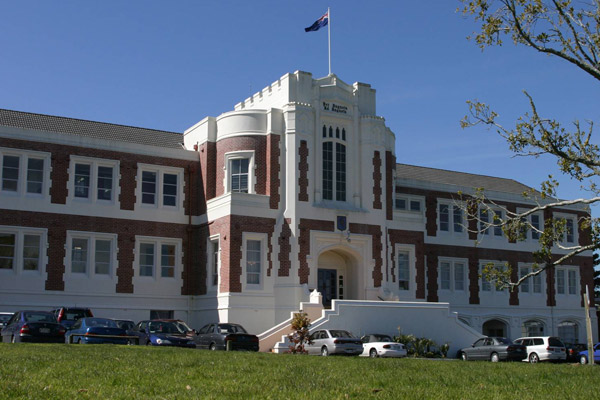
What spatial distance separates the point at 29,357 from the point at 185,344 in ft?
41.1

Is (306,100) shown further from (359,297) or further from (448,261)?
(448,261)

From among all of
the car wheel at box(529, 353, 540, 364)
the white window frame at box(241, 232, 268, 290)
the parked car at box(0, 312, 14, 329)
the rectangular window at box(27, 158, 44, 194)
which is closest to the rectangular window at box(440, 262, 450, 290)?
the car wheel at box(529, 353, 540, 364)

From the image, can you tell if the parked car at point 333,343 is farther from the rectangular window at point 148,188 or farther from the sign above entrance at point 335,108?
the sign above entrance at point 335,108

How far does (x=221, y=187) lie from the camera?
37.8m

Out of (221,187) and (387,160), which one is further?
(387,160)

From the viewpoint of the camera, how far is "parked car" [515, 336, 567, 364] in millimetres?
33562

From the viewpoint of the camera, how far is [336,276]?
38.8 metres

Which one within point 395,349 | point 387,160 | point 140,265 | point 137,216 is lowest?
point 395,349

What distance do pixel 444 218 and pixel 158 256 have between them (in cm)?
1926

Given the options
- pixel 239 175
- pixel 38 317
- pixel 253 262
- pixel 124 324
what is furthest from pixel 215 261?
pixel 38 317

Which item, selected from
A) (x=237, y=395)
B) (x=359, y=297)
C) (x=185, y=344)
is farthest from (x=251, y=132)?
(x=237, y=395)

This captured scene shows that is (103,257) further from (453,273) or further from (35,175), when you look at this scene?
(453,273)

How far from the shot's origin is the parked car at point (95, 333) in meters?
26.1

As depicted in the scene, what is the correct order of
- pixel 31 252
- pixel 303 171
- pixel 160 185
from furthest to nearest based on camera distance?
pixel 160 185
pixel 303 171
pixel 31 252
